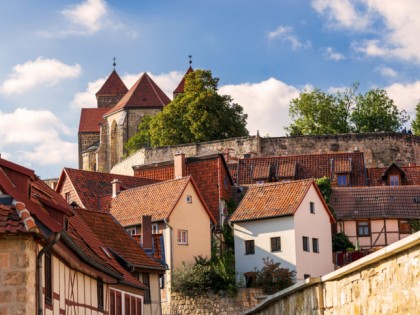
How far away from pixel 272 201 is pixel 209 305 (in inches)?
301

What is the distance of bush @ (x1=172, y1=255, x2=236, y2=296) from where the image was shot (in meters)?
50.6

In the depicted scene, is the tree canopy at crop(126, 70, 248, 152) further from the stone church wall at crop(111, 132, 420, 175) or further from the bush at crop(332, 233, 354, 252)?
the bush at crop(332, 233, 354, 252)

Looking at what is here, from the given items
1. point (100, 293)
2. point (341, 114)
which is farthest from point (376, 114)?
point (100, 293)

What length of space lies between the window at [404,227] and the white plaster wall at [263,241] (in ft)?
28.1

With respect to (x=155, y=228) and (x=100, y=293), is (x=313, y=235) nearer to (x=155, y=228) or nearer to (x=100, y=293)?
(x=155, y=228)

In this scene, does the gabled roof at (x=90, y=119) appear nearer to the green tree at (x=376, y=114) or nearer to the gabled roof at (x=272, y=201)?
the green tree at (x=376, y=114)

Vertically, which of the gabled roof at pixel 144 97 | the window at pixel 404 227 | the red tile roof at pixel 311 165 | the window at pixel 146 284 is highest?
the gabled roof at pixel 144 97

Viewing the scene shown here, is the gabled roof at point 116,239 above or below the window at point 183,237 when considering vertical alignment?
below

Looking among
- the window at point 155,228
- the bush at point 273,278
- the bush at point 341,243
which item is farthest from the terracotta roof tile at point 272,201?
the window at point 155,228

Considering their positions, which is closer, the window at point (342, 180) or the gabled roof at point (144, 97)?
the window at point (342, 180)

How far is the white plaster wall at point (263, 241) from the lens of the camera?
176 feet

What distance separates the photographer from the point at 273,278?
51344 mm

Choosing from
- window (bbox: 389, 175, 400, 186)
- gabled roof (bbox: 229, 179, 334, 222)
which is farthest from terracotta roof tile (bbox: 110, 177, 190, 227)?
window (bbox: 389, 175, 400, 186)

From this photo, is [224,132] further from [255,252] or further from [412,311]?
[412,311]
